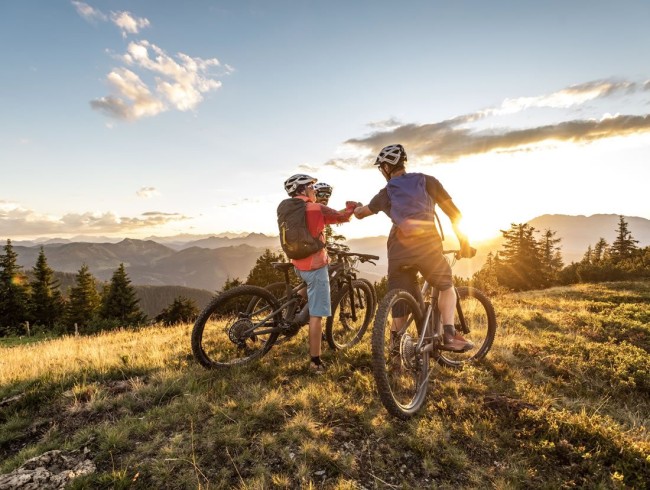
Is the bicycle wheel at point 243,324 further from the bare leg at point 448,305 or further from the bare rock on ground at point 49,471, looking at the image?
the bare leg at point 448,305

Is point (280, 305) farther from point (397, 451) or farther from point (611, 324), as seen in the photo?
point (611, 324)

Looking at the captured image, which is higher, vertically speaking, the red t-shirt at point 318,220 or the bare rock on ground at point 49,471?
the red t-shirt at point 318,220

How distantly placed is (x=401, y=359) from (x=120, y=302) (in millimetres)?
58429

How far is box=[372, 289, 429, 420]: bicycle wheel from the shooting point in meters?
4.06

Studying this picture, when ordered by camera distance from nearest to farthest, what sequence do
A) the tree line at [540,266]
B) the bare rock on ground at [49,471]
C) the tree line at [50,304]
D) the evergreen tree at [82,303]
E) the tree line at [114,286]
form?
the bare rock on ground at [49,471]
the tree line at [540,266]
the tree line at [114,286]
the tree line at [50,304]
the evergreen tree at [82,303]

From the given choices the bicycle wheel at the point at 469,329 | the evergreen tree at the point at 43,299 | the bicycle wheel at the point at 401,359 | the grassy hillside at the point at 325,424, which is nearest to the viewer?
the grassy hillside at the point at 325,424

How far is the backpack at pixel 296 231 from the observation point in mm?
5320

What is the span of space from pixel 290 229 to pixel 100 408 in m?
3.58

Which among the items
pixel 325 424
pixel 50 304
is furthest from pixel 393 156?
pixel 50 304

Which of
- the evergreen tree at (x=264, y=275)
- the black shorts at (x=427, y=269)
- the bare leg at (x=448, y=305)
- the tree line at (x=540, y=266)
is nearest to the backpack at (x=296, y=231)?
the black shorts at (x=427, y=269)

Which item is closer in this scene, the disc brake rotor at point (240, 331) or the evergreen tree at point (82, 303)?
the disc brake rotor at point (240, 331)

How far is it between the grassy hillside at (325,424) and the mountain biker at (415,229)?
1108mm

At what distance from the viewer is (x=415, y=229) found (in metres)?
4.70

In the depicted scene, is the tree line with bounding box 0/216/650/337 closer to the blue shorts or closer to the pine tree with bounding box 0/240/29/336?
the pine tree with bounding box 0/240/29/336
